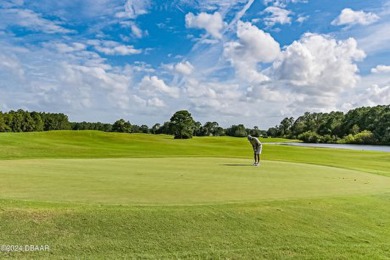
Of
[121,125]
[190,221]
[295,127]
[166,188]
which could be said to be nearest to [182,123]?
[121,125]

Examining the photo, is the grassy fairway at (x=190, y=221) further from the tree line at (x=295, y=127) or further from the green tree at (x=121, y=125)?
the green tree at (x=121, y=125)

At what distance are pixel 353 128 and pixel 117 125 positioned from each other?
71.3 meters

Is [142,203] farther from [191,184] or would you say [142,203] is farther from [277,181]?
[277,181]

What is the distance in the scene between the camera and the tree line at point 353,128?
93625mm

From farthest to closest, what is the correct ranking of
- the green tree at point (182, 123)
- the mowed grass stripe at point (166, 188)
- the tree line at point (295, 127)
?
1. the tree line at point (295, 127)
2. the green tree at point (182, 123)
3. the mowed grass stripe at point (166, 188)

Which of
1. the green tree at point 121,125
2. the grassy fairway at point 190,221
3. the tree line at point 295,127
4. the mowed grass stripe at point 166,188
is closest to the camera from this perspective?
the grassy fairway at point 190,221

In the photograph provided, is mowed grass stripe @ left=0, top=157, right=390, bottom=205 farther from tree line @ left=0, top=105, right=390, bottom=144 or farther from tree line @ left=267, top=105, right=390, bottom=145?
tree line @ left=267, top=105, right=390, bottom=145

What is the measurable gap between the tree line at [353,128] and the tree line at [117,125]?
22.8 metres

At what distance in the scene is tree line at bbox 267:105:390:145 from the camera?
93.6 meters

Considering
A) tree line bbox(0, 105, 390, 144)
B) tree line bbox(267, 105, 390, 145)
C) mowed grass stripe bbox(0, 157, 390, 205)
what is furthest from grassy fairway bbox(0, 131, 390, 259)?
tree line bbox(267, 105, 390, 145)

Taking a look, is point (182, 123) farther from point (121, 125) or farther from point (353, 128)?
point (353, 128)

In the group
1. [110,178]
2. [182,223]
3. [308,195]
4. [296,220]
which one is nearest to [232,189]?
[308,195]

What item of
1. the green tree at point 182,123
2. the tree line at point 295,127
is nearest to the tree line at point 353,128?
the tree line at point 295,127

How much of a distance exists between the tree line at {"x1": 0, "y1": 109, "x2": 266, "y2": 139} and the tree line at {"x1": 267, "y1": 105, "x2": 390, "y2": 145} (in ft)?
74.8
